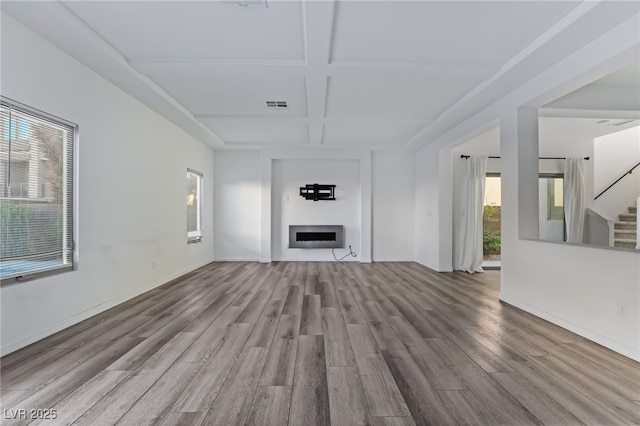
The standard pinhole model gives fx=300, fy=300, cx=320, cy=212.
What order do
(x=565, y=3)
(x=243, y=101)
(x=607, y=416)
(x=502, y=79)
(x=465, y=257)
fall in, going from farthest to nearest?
(x=465, y=257), (x=243, y=101), (x=502, y=79), (x=565, y=3), (x=607, y=416)

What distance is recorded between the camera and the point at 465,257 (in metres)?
5.93

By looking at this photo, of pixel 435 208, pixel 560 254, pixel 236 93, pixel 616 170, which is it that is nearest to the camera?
pixel 560 254

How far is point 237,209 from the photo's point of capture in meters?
7.06

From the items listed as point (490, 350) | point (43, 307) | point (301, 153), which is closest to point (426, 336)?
point (490, 350)

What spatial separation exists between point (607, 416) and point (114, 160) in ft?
15.4

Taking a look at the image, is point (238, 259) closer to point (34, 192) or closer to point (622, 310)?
point (34, 192)

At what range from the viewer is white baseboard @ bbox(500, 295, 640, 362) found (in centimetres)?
227

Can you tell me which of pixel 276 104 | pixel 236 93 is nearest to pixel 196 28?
pixel 236 93

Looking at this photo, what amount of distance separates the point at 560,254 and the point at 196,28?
157 inches

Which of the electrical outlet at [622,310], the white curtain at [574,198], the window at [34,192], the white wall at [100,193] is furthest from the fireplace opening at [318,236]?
the electrical outlet at [622,310]

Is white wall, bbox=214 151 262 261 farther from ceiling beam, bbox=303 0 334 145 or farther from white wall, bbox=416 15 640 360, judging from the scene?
white wall, bbox=416 15 640 360

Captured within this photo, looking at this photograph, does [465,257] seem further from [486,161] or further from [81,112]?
[81,112]

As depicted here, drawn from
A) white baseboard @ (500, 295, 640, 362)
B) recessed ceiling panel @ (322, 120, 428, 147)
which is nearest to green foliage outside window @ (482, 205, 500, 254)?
recessed ceiling panel @ (322, 120, 428, 147)

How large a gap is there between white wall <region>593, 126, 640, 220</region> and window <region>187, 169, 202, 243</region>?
8.61 meters
